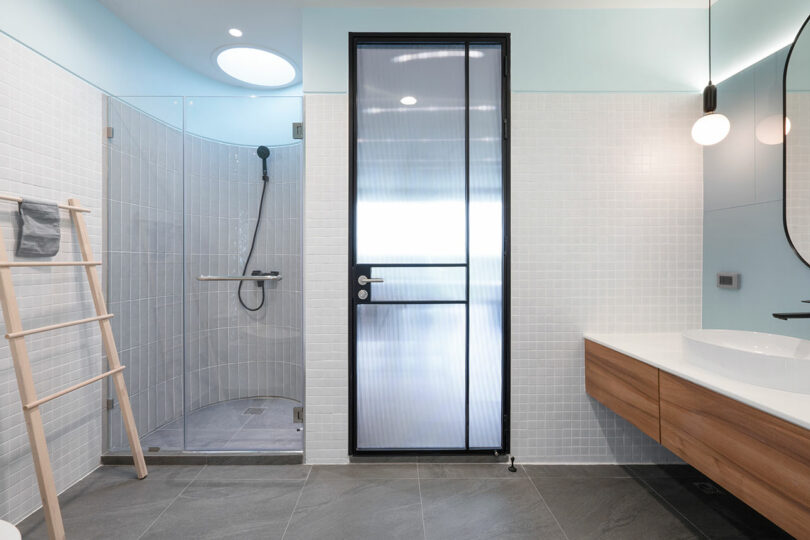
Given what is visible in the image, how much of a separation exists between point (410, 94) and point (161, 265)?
171 cm

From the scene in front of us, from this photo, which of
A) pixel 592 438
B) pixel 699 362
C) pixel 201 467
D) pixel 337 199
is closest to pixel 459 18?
pixel 337 199

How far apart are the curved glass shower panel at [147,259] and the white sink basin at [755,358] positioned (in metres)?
2.53

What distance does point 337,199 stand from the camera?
1.99 meters

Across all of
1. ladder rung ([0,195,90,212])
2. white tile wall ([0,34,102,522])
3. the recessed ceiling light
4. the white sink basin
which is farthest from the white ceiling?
the white sink basin

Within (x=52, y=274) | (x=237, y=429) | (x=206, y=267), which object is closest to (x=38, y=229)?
(x=52, y=274)

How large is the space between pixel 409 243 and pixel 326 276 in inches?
19.1

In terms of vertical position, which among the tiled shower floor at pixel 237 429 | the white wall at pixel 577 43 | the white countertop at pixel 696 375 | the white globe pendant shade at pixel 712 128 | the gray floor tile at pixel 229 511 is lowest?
the gray floor tile at pixel 229 511

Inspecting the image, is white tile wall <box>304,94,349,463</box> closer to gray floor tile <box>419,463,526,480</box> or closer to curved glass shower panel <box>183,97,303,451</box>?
curved glass shower panel <box>183,97,303,451</box>

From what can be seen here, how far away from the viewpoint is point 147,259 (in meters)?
2.11

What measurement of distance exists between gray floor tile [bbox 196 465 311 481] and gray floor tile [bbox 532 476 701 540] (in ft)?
4.04

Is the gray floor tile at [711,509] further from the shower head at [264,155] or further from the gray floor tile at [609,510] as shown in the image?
the shower head at [264,155]

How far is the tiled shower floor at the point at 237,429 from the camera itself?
2092 millimetres

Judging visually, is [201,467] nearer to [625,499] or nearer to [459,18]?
[625,499]

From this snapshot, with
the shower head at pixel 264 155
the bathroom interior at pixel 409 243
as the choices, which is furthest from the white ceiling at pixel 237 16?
the shower head at pixel 264 155
